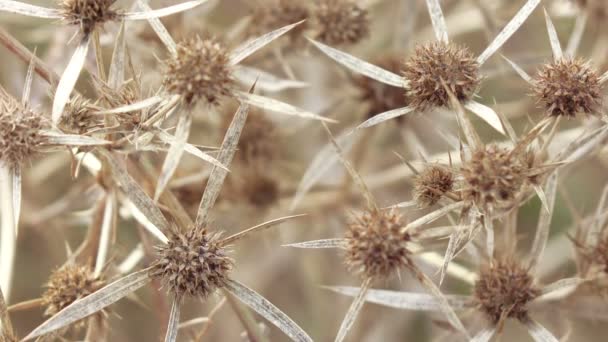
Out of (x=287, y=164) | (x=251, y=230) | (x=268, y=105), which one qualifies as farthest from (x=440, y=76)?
(x=287, y=164)

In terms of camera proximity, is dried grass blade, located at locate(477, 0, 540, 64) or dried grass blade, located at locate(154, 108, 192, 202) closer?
dried grass blade, located at locate(154, 108, 192, 202)

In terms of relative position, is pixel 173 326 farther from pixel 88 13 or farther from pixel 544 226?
pixel 544 226

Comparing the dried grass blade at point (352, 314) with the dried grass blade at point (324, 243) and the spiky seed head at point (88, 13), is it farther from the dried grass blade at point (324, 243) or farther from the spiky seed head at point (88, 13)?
the spiky seed head at point (88, 13)

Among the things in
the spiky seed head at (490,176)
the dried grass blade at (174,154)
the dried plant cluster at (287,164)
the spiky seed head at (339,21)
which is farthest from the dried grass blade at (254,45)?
the spiky seed head at (339,21)

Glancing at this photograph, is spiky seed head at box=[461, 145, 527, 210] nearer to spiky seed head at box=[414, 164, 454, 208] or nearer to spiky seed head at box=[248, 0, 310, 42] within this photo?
spiky seed head at box=[414, 164, 454, 208]

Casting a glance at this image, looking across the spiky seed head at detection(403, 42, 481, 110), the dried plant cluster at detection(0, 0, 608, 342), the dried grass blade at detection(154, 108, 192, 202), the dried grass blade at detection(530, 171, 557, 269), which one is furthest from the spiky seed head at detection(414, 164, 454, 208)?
the dried grass blade at detection(154, 108, 192, 202)
